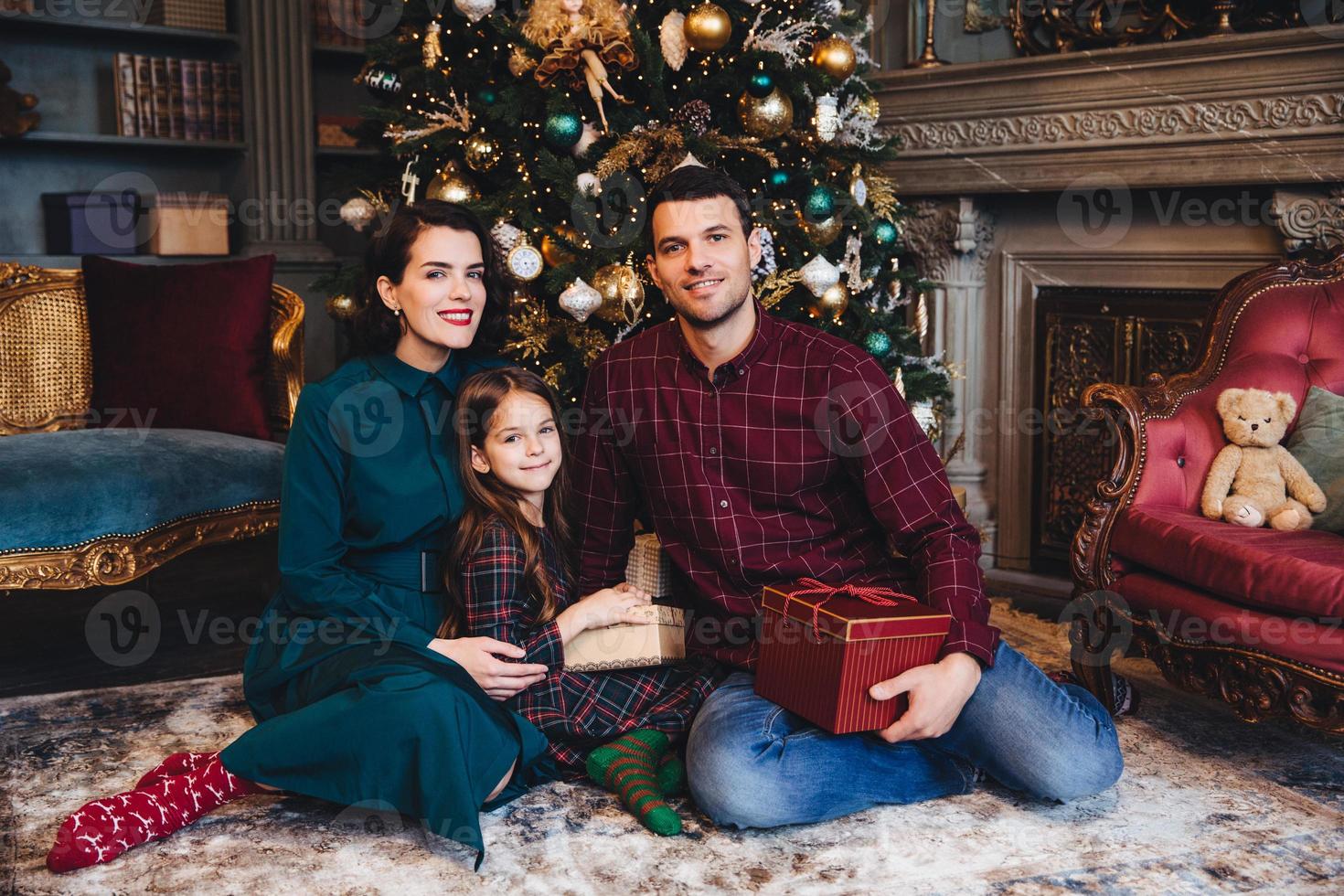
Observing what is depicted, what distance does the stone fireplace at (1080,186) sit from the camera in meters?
3.26

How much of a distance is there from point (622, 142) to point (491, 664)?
1.40 meters

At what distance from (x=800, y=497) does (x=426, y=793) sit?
2.81 ft

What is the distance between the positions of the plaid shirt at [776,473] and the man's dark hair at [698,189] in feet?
0.70

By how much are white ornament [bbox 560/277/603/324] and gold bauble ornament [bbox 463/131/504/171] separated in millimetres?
470

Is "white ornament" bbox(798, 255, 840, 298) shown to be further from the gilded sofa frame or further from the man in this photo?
the gilded sofa frame

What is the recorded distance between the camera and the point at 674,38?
295 centimetres

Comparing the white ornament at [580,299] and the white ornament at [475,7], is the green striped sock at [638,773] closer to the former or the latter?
the white ornament at [580,299]

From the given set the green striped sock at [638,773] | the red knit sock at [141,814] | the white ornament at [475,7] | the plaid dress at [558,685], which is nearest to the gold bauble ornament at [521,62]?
the white ornament at [475,7]

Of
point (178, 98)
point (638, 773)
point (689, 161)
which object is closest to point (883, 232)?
point (689, 161)

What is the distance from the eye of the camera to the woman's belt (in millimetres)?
2342

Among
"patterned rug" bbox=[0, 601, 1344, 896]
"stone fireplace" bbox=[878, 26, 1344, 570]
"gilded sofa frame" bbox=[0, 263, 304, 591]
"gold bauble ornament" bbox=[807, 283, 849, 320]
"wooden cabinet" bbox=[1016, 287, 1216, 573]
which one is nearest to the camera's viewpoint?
"patterned rug" bbox=[0, 601, 1344, 896]

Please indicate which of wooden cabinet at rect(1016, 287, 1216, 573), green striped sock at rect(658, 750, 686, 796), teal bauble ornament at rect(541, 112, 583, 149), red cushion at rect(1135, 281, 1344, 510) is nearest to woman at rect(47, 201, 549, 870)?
green striped sock at rect(658, 750, 686, 796)

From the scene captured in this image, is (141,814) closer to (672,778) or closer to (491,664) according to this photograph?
(491,664)

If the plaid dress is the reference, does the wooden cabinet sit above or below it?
above
